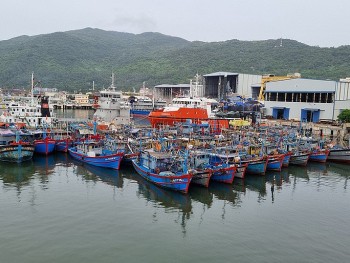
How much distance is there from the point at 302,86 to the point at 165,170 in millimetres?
37892

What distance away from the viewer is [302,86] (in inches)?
2254

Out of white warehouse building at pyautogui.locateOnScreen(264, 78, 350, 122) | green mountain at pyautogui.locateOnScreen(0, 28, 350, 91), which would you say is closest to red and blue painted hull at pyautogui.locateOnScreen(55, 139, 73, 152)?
white warehouse building at pyautogui.locateOnScreen(264, 78, 350, 122)

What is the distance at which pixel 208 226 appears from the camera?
20.6 m

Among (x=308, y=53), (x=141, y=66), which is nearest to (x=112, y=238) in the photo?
(x=308, y=53)

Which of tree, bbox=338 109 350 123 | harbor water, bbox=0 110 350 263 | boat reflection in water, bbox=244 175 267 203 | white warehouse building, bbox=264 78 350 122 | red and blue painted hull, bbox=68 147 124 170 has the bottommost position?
harbor water, bbox=0 110 350 263

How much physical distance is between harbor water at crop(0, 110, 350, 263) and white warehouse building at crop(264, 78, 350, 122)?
1022 inches

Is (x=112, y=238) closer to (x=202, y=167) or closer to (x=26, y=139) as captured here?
(x=202, y=167)

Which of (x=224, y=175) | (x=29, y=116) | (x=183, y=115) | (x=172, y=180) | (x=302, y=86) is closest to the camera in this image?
(x=172, y=180)

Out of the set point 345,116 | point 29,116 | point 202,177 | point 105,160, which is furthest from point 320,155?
point 29,116

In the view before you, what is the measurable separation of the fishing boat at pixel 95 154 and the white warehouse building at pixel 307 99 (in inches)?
1389

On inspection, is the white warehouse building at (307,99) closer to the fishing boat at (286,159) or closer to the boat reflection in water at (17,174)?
the fishing boat at (286,159)

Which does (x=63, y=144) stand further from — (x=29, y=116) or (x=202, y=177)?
(x=202, y=177)

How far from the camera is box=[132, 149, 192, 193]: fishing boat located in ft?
83.5

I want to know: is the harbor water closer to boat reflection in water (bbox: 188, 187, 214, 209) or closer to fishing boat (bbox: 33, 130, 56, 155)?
boat reflection in water (bbox: 188, 187, 214, 209)
